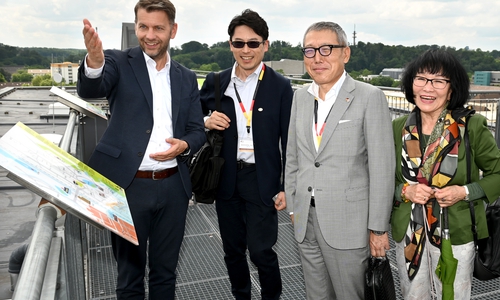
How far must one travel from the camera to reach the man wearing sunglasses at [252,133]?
3.24m

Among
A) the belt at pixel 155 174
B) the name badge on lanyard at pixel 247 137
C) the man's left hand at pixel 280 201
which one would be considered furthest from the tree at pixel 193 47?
the belt at pixel 155 174

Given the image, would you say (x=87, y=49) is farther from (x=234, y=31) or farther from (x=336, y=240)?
(x=336, y=240)

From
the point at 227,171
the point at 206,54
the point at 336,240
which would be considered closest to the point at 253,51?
the point at 227,171

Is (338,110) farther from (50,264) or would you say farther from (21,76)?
(21,76)

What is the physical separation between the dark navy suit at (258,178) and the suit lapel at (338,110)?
73cm

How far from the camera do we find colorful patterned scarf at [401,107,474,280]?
7.84 ft

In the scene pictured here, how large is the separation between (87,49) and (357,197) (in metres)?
1.60

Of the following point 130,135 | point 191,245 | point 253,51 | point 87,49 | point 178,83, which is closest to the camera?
point 87,49

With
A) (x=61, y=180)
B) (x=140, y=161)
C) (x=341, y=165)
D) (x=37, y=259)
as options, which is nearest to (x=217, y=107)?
(x=140, y=161)

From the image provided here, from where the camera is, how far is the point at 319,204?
2598 mm

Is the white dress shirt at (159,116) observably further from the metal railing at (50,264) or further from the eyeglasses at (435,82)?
the eyeglasses at (435,82)

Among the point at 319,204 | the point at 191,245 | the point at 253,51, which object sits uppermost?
the point at 253,51

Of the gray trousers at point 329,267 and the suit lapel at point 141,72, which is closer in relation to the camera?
the gray trousers at point 329,267

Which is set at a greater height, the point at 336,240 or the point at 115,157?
the point at 115,157
